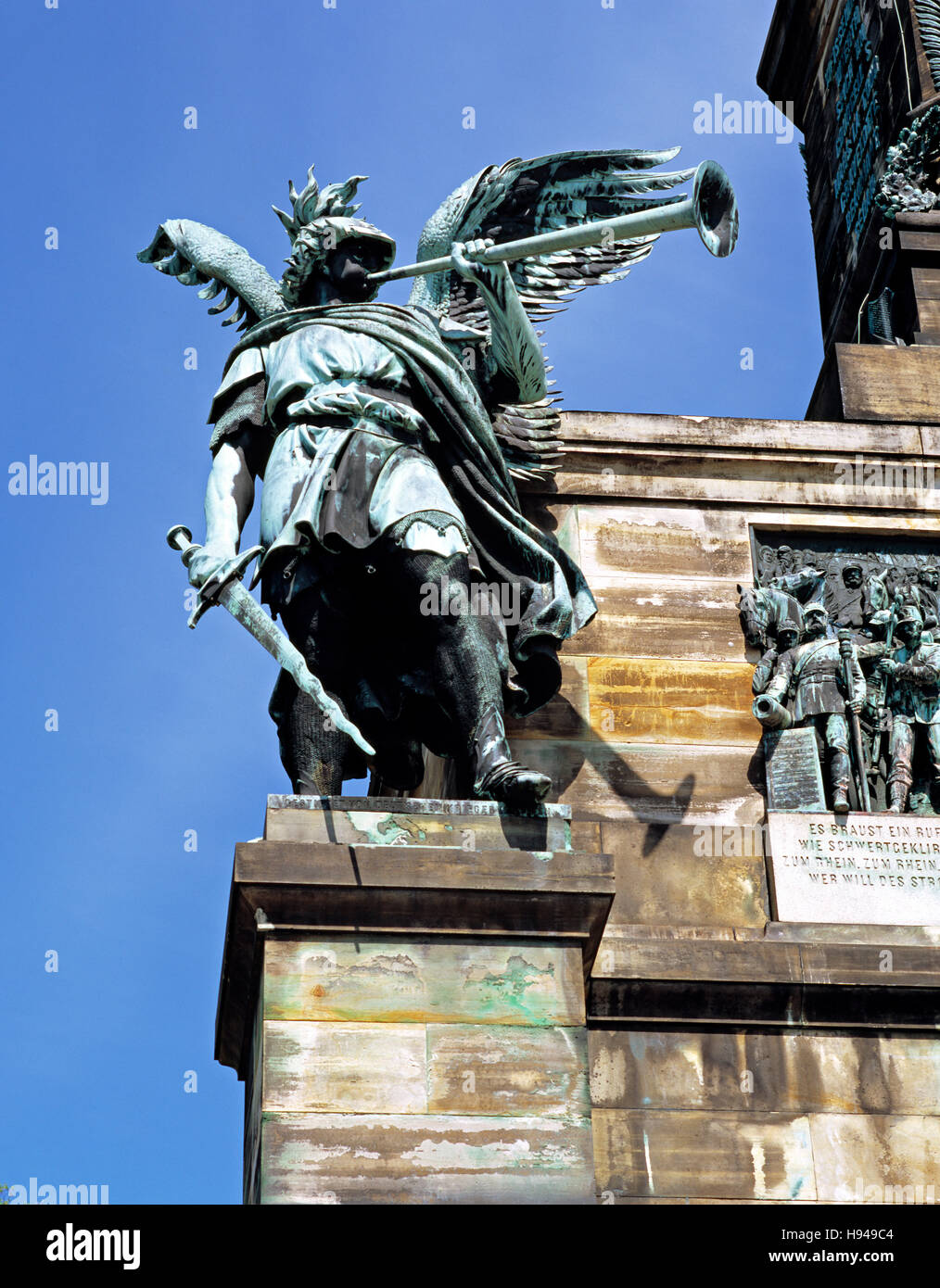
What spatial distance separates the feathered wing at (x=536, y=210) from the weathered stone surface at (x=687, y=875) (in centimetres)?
283

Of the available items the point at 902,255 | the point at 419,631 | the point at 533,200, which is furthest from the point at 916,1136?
the point at 902,255

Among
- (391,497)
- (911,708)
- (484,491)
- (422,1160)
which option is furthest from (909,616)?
(422,1160)

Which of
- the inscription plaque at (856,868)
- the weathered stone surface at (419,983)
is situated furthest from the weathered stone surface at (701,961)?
the weathered stone surface at (419,983)

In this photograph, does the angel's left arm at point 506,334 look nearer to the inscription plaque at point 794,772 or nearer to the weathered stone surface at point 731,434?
the weathered stone surface at point 731,434

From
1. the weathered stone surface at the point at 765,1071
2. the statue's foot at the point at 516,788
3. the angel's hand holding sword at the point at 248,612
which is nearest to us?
the statue's foot at the point at 516,788

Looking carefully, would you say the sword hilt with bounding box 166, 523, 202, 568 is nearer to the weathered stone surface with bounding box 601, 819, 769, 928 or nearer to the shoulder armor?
the shoulder armor

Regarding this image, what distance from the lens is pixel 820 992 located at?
39.9 feet

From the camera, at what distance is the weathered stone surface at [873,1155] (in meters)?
11.7

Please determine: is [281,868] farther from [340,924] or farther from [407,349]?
[407,349]

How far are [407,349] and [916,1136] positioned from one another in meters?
5.17

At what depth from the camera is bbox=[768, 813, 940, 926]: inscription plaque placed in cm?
1286

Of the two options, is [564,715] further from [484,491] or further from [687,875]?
[484,491]

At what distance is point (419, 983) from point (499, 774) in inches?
49.3

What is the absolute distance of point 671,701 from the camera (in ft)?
45.4
